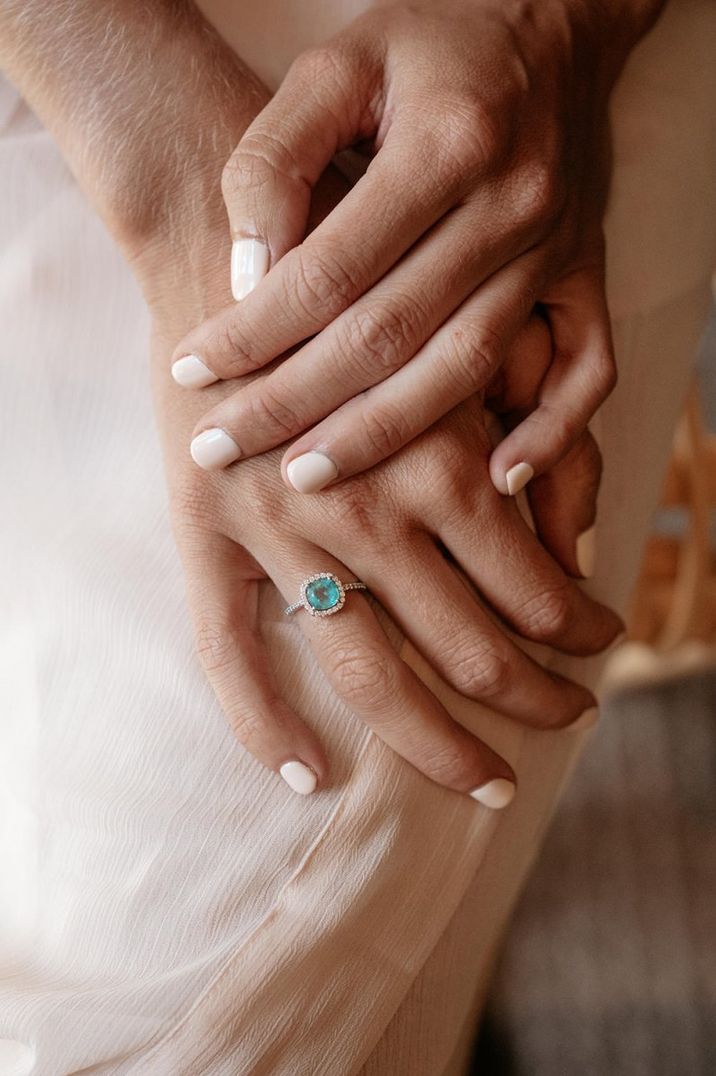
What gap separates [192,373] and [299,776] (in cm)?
24

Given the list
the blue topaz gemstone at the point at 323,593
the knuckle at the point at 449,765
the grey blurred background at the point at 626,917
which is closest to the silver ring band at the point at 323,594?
the blue topaz gemstone at the point at 323,593

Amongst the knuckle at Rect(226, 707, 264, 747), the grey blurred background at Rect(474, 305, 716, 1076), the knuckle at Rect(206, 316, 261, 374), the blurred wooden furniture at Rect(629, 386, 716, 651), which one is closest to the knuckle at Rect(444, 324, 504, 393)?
the knuckle at Rect(206, 316, 261, 374)

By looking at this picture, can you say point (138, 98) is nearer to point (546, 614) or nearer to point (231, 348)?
point (231, 348)

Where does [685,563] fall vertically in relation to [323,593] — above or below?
below

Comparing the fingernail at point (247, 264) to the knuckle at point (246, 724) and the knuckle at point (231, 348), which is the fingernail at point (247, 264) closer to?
the knuckle at point (231, 348)

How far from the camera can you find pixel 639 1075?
1.14 m

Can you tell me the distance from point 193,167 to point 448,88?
16 cm

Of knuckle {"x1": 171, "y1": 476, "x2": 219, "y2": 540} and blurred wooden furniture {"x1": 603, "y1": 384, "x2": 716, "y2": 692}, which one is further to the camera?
blurred wooden furniture {"x1": 603, "y1": 384, "x2": 716, "y2": 692}

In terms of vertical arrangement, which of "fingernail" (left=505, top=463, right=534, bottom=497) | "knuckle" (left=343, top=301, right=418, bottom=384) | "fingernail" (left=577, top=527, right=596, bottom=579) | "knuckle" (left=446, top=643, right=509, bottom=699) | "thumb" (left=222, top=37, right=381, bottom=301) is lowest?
"fingernail" (left=577, top=527, right=596, bottom=579)

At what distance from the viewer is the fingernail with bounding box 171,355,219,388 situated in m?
0.57

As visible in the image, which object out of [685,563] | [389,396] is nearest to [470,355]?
[389,396]

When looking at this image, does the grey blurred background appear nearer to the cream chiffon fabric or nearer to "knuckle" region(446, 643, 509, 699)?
the cream chiffon fabric

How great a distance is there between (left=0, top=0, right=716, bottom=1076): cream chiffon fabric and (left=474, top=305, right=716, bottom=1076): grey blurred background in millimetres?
530

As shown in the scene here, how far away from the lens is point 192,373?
58cm
